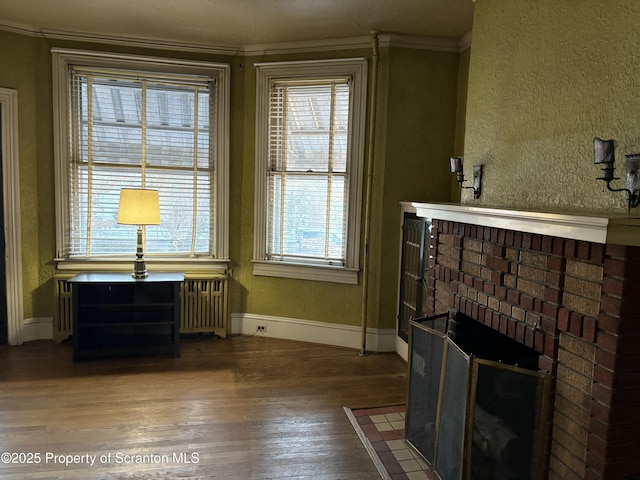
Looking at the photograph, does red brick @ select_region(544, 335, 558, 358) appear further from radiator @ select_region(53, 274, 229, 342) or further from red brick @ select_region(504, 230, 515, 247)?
radiator @ select_region(53, 274, 229, 342)

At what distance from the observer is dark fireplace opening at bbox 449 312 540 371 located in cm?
224

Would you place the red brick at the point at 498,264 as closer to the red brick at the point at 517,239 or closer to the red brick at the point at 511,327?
the red brick at the point at 517,239

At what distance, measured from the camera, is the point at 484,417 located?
221cm

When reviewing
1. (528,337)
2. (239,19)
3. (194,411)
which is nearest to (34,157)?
(239,19)

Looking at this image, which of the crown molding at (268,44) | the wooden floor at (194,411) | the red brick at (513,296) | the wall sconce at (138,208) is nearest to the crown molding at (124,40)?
the crown molding at (268,44)

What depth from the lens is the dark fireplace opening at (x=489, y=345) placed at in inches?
88.1

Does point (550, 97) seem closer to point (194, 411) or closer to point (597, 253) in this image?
point (597, 253)

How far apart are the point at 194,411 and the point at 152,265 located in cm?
177

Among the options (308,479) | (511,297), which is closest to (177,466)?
(308,479)

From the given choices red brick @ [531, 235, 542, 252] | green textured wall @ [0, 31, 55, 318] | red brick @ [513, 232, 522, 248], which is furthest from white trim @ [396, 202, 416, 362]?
green textured wall @ [0, 31, 55, 318]

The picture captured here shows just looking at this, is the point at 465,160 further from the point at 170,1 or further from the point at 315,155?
the point at 170,1

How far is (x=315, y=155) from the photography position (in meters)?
4.40

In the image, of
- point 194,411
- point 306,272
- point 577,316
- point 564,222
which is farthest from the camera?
point 306,272

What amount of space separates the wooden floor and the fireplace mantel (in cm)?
144
